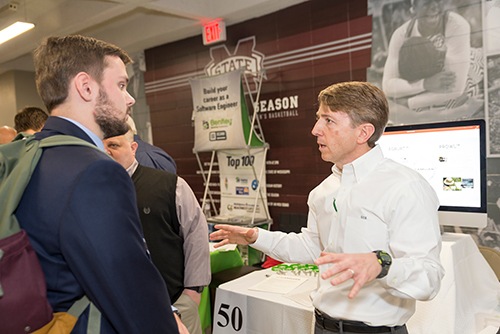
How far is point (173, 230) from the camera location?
1866mm

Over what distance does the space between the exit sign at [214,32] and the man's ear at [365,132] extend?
3.31 meters

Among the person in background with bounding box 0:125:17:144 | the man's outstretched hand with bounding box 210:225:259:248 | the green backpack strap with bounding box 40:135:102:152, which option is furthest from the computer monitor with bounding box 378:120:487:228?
the person in background with bounding box 0:125:17:144

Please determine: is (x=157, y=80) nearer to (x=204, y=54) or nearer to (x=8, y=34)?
(x=204, y=54)

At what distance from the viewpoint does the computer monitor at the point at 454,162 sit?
188 centimetres

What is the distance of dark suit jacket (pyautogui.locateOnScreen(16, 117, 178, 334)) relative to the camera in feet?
2.51

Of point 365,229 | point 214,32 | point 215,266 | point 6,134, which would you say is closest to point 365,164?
point 365,229

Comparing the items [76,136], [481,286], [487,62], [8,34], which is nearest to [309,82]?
[487,62]

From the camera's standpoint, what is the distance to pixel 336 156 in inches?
54.5

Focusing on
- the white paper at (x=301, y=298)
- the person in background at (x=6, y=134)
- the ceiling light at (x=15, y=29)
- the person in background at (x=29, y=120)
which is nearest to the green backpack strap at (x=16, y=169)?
the white paper at (x=301, y=298)

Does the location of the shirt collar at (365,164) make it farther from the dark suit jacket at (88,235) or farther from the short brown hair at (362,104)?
the dark suit jacket at (88,235)

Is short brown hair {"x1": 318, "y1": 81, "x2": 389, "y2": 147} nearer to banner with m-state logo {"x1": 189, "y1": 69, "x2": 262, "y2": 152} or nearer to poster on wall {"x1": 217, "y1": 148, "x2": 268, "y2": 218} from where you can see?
banner with m-state logo {"x1": 189, "y1": 69, "x2": 262, "y2": 152}

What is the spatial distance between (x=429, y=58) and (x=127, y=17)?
149 inches

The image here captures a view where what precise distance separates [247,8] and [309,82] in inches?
40.3

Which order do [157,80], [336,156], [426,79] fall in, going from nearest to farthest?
[336,156]
[426,79]
[157,80]
